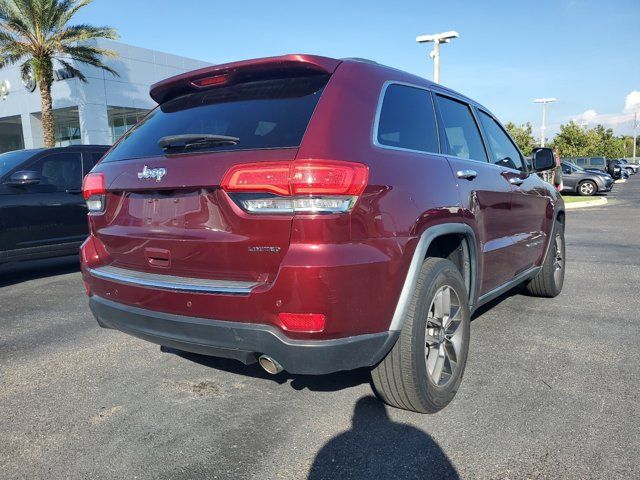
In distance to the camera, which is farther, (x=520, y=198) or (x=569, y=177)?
(x=569, y=177)

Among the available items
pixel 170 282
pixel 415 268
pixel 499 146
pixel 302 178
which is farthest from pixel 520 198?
pixel 170 282

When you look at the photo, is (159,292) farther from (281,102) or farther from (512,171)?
(512,171)

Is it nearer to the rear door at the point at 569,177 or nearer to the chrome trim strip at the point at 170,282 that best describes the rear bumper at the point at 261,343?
the chrome trim strip at the point at 170,282

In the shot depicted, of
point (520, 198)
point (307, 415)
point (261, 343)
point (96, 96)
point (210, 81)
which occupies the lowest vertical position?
point (307, 415)

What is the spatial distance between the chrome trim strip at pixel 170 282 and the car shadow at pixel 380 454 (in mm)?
913

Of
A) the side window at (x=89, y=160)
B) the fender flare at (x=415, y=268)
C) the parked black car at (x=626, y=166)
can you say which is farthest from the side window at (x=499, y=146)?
the parked black car at (x=626, y=166)

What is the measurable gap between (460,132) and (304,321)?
2.09m

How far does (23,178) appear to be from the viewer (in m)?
6.20

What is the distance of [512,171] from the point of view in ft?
13.9

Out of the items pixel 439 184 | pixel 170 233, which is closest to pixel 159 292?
pixel 170 233

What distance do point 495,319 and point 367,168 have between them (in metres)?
2.86

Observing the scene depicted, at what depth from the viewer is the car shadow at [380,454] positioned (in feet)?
7.75

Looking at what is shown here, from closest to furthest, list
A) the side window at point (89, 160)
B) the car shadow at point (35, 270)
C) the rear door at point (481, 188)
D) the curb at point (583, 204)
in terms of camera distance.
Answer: the rear door at point (481, 188) → the car shadow at point (35, 270) → the side window at point (89, 160) → the curb at point (583, 204)

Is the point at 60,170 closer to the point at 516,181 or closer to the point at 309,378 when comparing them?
the point at 309,378
